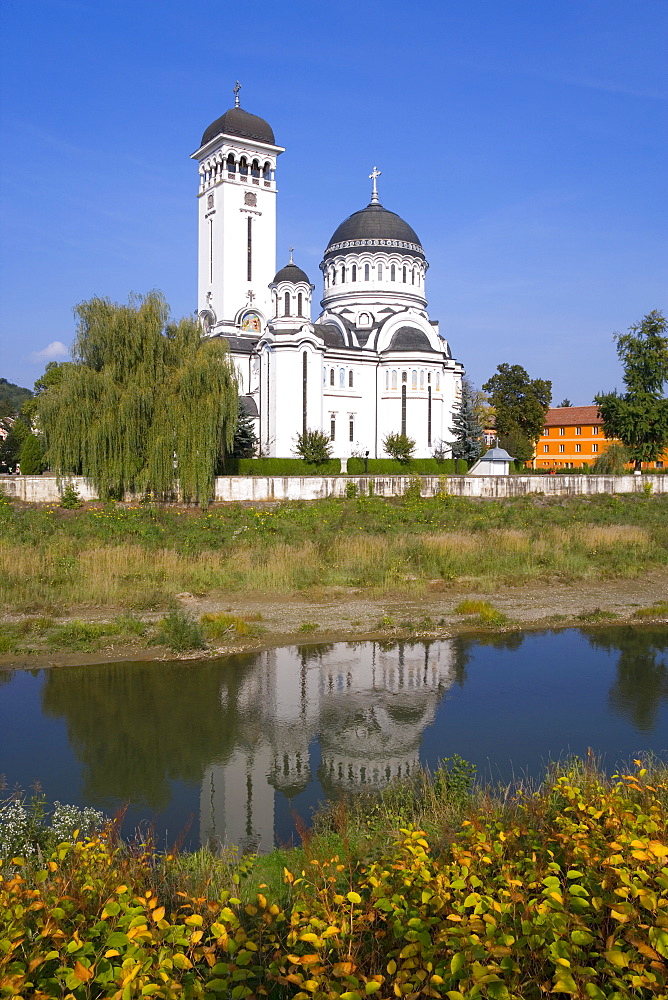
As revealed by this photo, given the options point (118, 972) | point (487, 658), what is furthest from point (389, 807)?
point (487, 658)

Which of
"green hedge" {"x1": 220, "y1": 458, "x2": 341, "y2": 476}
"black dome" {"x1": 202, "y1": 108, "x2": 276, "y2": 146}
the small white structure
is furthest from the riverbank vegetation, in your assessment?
"black dome" {"x1": 202, "y1": 108, "x2": 276, "y2": 146}

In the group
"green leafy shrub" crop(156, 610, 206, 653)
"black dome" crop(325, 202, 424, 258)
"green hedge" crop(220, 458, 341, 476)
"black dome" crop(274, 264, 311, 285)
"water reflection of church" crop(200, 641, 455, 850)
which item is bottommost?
"water reflection of church" crop(200, 641, 455, 850)

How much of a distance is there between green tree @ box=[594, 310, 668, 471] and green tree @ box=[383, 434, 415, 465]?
11.8 m

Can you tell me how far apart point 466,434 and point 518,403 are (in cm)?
1089

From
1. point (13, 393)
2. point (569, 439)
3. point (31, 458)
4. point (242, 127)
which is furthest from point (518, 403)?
point (13, 393)

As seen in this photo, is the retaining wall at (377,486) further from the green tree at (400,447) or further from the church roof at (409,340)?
the church roof at (409,340)

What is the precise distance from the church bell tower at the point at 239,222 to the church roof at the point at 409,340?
7.94 metres

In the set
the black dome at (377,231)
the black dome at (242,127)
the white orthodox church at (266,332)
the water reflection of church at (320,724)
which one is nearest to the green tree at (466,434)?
the white orthodox church at (266,332)

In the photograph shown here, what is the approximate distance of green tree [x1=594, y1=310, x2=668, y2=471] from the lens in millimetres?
43469

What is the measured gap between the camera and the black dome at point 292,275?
140 ft

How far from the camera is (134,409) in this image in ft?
88.3

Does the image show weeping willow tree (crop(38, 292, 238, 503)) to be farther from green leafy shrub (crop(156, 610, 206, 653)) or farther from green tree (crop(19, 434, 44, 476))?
green leafy shrub (crop(156, 610, 206, 653))

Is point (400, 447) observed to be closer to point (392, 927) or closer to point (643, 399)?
point (643, 399)

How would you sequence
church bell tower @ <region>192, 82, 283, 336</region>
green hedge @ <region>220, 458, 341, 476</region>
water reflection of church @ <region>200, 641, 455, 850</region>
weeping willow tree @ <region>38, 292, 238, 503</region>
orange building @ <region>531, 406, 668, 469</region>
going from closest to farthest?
water reflection of church @ <region>200, 641, 455, 850</region> < weeping willow tree @ <region>38, 292, 238, 503</region> < green hedge @ <region>220, 458, 341, 476</region> < church bell tower @ <region>192, 82, 283, 336</region> < orange building @ <region>531, 406, 668, 469</region>
